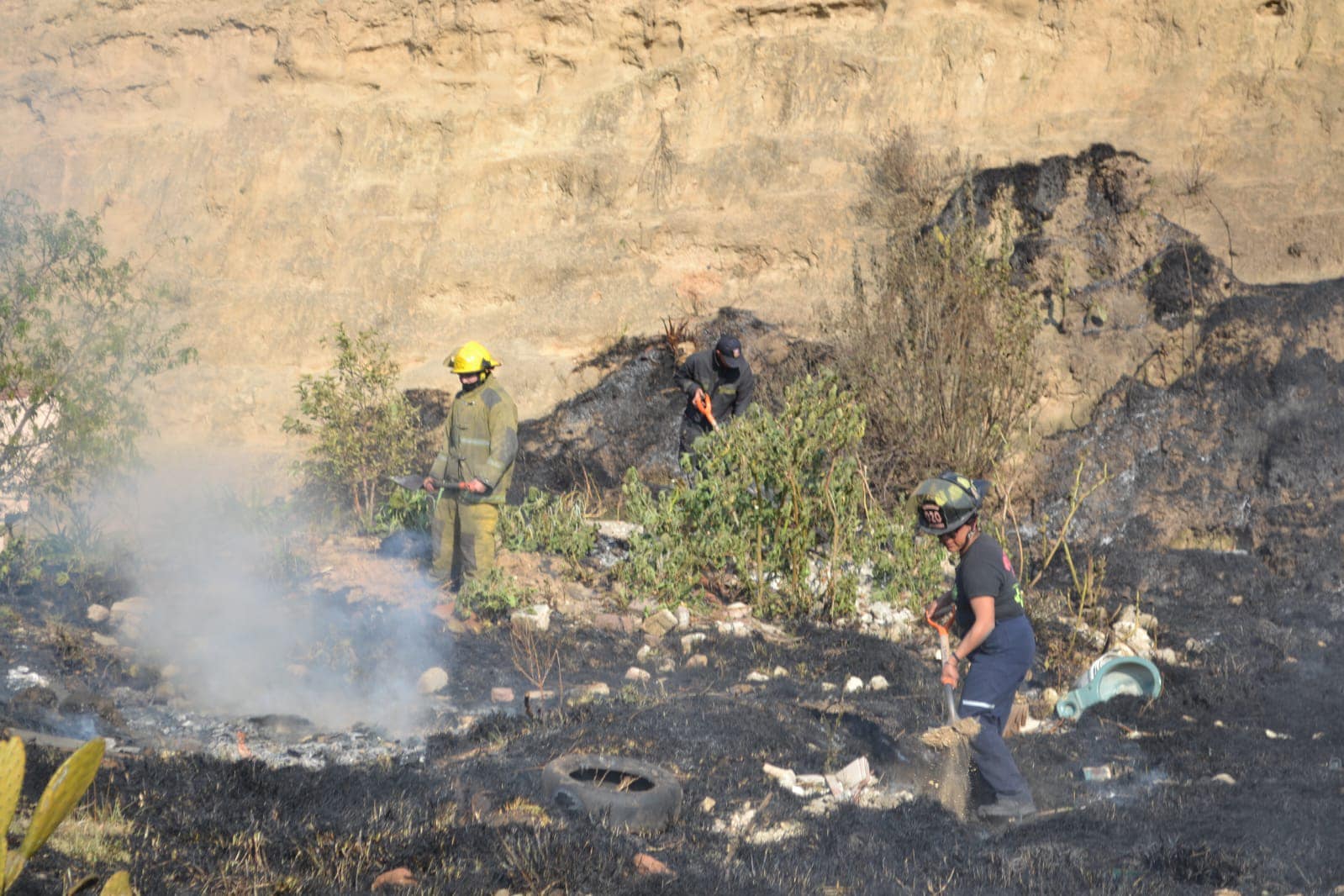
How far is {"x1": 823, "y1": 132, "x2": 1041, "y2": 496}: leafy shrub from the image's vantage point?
428 inches

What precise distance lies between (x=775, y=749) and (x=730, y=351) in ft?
18.6

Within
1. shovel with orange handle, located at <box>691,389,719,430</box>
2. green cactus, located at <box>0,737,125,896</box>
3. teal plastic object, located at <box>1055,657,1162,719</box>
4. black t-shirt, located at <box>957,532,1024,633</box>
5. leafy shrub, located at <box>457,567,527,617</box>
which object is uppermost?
green cactus, located at <box>0,737,125,896</box>

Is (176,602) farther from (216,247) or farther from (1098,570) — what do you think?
(216,247)

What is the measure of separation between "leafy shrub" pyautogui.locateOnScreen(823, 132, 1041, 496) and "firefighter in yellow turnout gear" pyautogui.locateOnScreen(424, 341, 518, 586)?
3966 millimetres

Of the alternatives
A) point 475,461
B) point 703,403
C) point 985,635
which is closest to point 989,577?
point 985,635

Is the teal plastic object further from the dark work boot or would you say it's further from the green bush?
the green bush

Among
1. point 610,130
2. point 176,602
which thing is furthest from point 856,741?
point 610,130

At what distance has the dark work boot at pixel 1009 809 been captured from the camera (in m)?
5.14

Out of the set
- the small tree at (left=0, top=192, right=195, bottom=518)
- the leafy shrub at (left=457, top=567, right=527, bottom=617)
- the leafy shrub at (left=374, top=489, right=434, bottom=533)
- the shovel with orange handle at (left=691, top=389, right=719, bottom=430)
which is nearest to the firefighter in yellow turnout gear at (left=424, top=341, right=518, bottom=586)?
the leafy shrub at (left=457, top=567, right=527, bottom=617)

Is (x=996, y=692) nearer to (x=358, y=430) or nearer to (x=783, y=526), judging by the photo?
(x=783, y=526)

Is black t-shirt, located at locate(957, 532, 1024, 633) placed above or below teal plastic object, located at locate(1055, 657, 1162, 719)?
above

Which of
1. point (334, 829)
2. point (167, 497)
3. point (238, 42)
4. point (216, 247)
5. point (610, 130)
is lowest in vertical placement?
point (167, 497)

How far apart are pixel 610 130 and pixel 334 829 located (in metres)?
13.6

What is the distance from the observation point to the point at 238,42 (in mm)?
18281
